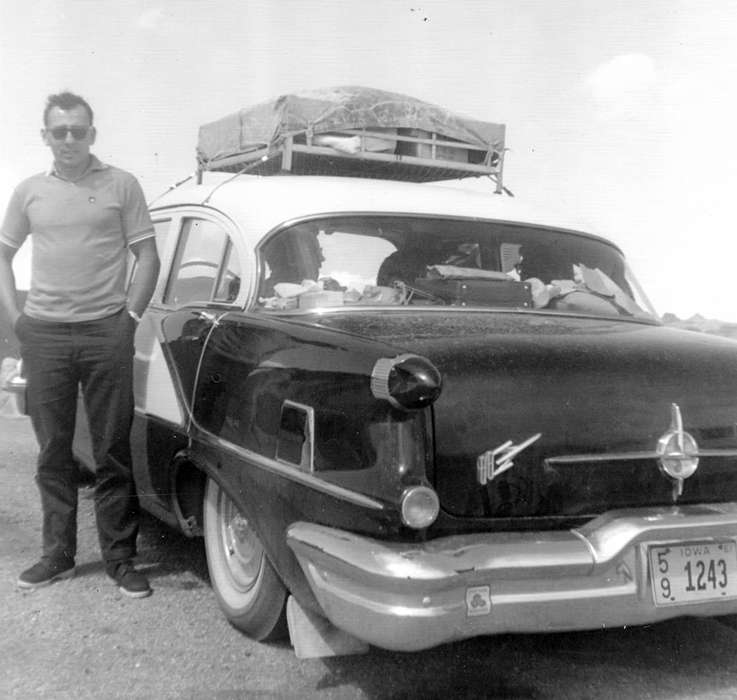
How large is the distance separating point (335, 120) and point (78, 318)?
1816 mm

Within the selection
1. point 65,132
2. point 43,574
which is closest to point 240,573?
point 43,574

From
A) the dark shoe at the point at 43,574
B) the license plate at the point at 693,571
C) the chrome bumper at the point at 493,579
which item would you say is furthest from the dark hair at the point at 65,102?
the license plate at the point at 693,571

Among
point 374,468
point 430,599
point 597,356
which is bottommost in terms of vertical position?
point 430,599

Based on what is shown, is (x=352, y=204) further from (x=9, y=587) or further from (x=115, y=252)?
(x=9, y=587)

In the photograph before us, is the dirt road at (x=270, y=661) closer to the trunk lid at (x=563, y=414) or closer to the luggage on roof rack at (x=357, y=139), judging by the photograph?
the trunk lid at (x=563, y=414)

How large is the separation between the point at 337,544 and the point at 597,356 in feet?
3.34

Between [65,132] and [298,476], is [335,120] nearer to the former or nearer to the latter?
[65,132]

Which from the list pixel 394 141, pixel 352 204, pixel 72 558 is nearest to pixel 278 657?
pixel 72 558

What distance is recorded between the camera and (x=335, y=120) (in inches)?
197

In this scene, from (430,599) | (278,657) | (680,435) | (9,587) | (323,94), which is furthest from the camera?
(323,94)

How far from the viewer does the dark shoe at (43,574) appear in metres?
4.02

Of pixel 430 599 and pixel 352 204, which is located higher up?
pixel 352 204

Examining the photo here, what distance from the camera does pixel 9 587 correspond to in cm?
403

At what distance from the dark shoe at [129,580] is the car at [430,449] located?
13.7 inches
